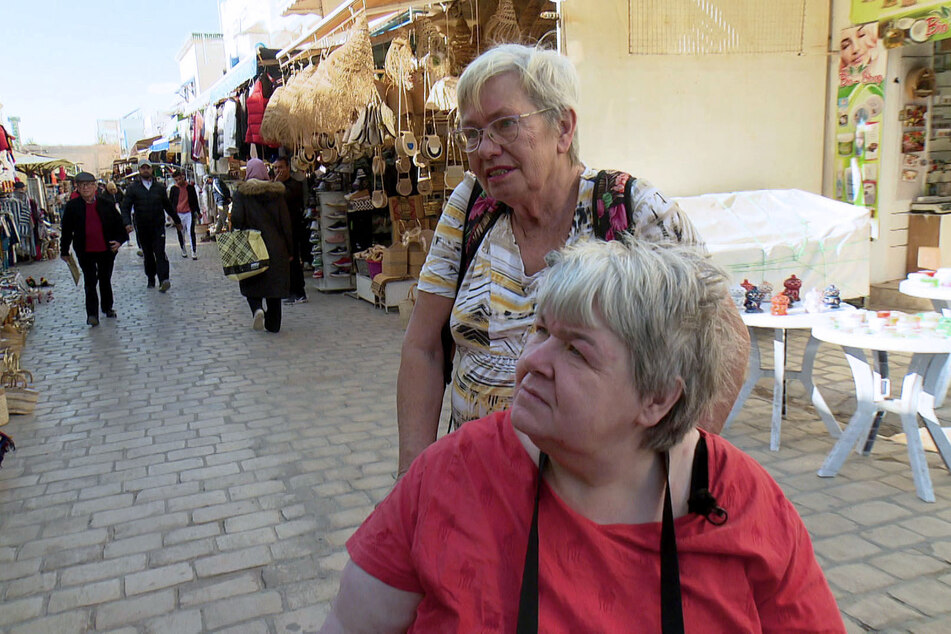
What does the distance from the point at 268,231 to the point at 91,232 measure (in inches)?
92.2

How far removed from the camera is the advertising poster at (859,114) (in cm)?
727

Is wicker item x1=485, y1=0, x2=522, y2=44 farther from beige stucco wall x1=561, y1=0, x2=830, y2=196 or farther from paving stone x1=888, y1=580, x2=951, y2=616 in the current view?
paving stone x1=888, y1=580, x2=951, y2=616

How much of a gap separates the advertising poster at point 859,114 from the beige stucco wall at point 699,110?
20 centimetres

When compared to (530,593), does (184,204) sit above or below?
above

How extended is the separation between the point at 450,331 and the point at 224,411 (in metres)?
3.95

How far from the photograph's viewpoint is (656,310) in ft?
3.85

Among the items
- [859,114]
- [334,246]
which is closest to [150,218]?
[334,246]

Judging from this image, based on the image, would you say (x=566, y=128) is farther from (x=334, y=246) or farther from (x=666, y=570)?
(x=334, y=246)

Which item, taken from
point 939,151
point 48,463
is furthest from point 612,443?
point 939,151

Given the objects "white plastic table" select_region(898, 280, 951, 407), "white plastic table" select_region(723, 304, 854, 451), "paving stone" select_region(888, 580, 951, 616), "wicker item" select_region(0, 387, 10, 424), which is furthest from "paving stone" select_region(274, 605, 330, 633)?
"wicker item" select_region(0, 387, 10, 424)

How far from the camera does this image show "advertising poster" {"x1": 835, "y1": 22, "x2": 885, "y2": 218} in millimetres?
7266

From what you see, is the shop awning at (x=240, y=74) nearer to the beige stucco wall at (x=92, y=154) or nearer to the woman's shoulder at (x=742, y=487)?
the woman's shoulder at (x=742, y=487)

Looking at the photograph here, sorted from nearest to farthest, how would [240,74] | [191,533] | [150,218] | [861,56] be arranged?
1. [191,533]
2. [861,56]
3. [240,74]
4. [150,218]

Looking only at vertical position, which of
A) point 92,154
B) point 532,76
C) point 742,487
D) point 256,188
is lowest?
point 742,487
